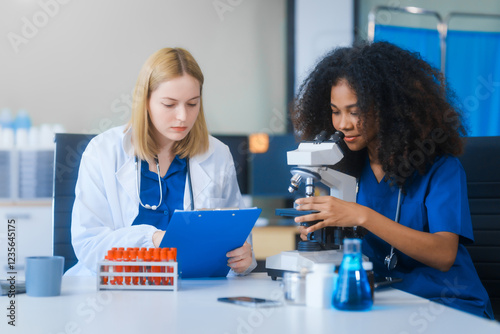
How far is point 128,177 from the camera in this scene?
1944 mm

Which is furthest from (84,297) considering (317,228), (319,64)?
(319,64)

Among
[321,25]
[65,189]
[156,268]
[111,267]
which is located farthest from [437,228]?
[321,25]

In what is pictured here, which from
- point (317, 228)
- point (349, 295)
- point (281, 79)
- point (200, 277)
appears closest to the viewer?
point (349, 295)

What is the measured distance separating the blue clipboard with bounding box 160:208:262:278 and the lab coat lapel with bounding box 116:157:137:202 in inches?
17.4

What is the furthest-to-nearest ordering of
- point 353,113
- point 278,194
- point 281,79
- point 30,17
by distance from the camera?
point 281,79
point 30,17
point 278,194
point 353,113

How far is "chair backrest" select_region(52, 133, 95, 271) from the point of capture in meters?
2.03

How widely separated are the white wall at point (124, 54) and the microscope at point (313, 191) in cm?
318

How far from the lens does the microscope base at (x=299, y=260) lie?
4.75ft

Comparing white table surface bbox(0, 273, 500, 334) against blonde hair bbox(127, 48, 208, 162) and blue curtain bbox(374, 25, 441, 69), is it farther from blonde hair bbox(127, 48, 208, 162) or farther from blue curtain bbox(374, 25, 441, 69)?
blue curtain bbox(374, 25, 441, 69)

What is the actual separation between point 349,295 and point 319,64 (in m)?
1.03

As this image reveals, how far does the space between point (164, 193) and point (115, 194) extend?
0.16 meters

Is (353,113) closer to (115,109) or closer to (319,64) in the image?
(319,64)

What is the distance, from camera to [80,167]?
77.5 inches

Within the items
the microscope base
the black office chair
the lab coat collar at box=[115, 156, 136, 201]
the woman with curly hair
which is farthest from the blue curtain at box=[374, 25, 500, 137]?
the microscope base
